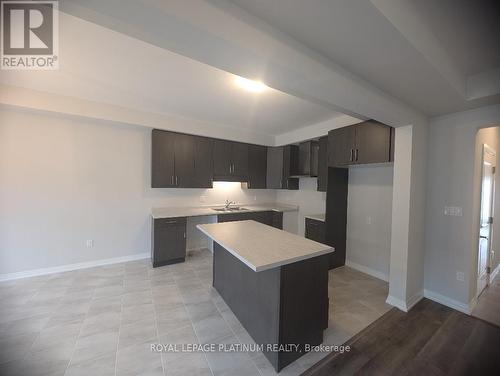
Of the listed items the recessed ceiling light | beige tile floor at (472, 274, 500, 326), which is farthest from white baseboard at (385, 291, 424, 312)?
the recessed ceiling light

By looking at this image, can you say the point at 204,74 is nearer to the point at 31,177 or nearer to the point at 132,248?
the point at 31,177

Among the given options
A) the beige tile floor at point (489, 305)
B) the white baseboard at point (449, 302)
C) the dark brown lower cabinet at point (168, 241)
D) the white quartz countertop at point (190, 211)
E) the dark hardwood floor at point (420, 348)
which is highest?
the white quartz countertop at point (190, 211)

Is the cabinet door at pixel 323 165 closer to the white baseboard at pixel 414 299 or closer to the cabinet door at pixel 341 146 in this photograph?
the cabinet door at pixel 341 146

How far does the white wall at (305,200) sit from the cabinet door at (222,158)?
5.62 feet

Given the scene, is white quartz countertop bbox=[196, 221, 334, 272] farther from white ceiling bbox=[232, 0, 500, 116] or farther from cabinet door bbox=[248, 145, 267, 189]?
cabinet door bbox=[248, 145, 267, 189]

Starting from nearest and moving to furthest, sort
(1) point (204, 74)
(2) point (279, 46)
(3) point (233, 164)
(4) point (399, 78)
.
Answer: (2) point (279, 46), (4) point (399, 78), (1) point (204, 74), (3) point (233, 164)

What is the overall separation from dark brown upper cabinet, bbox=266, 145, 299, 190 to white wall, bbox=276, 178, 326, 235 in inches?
8.5

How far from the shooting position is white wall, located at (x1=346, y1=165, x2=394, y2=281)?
314 cm

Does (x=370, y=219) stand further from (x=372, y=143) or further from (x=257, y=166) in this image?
(x=257, y=166)

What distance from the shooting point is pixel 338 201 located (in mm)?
3537

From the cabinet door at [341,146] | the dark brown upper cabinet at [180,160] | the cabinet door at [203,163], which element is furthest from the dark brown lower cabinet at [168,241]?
the cabinet door at [341,146]

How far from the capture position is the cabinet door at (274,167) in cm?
Result: 474

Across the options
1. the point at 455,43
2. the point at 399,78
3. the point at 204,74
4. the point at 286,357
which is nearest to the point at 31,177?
the point at 204,74

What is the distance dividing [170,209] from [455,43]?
437 cm
